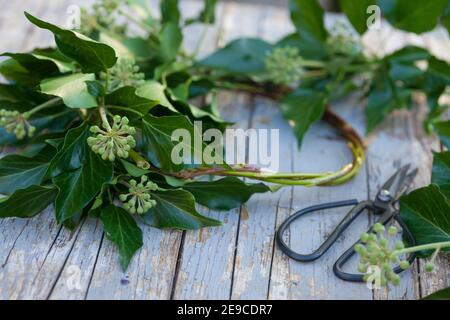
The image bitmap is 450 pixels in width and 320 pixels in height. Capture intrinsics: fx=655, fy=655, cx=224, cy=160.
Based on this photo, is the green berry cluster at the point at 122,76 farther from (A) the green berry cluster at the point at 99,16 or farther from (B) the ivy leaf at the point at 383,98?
(B) the ivy leaf at the point at 383,98

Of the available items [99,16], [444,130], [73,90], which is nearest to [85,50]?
[73,90]

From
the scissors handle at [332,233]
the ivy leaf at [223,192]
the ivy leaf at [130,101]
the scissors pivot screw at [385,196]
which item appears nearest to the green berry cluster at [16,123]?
the ivy leaf at [130,101]

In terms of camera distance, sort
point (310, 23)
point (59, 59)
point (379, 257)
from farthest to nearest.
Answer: point (310, 23), point (59, 59), point (379, 257)

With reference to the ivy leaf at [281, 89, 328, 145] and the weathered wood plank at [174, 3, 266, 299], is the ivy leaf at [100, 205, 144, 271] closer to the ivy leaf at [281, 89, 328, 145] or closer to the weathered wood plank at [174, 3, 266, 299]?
the weathered wood plank at [174, 3, 266, 299]

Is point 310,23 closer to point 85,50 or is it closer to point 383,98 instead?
point 383,98

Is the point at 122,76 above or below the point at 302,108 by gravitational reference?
above
